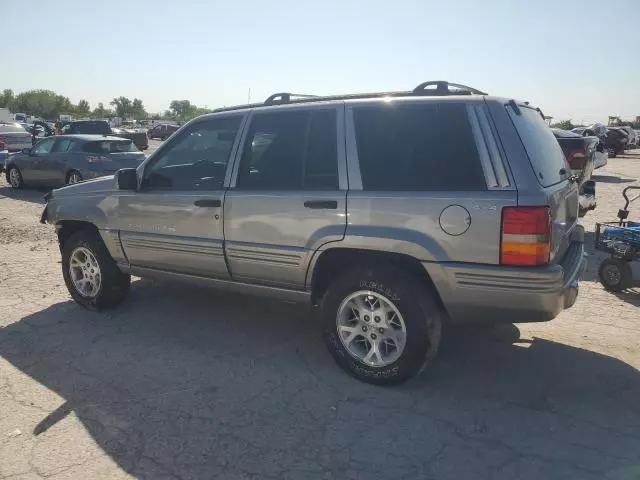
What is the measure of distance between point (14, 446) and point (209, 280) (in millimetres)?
1807

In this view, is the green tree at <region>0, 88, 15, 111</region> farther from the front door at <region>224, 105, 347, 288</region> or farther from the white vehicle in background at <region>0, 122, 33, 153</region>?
the front door at <region>224, 105, 347, 288</region>

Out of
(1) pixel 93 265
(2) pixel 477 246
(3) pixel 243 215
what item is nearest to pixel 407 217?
(2) pixel 477 246

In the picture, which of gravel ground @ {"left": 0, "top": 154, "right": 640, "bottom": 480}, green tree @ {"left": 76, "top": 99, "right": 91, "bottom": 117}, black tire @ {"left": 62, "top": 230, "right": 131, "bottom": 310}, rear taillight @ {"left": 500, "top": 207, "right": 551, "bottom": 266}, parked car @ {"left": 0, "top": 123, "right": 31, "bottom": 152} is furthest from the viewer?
green tree @ {"left": 76, "top": 99, "right": 91, "bottom": 117}

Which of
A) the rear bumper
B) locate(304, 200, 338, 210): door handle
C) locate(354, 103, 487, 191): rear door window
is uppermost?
locate(354, 103, 487, 191): rear door window

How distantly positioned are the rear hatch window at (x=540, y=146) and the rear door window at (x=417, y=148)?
1.12 feet

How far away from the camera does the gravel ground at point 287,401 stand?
2.71 meters

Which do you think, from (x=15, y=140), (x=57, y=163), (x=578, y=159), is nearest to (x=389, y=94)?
(x=578, y=159)

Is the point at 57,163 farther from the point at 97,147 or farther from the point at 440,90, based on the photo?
the point at 440,90

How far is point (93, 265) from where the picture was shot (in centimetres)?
493

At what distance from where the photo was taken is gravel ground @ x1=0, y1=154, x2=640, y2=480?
2.71 m

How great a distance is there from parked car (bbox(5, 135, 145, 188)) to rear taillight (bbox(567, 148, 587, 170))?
891 cm

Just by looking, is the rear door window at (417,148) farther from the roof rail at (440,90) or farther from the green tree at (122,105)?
the green tree at (122,105)

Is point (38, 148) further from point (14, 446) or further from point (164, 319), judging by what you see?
point (14, 446)

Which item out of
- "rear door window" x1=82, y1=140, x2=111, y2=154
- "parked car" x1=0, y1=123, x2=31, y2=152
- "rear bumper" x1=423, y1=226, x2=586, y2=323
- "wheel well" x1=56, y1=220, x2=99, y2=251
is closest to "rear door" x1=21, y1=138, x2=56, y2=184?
"rear door window" x1=82, y1=140, x2=111, y2=154
